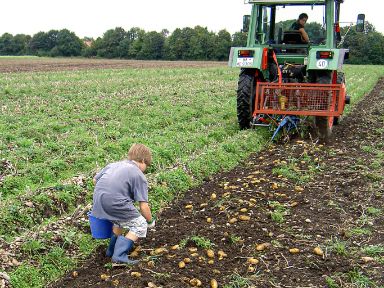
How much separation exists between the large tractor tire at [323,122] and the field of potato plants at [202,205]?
39 cm

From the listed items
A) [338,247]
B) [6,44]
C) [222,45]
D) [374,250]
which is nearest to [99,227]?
[338,247]

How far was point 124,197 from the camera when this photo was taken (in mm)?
4250

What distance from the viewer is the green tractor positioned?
28.9 feet

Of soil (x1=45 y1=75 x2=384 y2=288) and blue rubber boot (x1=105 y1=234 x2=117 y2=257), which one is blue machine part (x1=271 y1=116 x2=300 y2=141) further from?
blue rubber boot (x1=105 y1=234 x2=117 y2=257)

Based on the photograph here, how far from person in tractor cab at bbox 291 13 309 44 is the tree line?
4080 cm

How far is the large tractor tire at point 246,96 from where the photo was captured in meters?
9.42

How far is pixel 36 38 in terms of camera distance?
7200 cm

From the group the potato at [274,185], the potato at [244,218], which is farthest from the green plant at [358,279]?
the potato at [274,185]

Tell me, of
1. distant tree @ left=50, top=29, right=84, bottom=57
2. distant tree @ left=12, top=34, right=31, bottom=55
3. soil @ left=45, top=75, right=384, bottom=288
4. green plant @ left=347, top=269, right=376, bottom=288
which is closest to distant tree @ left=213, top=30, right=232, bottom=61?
distant tree @ left=50, top=29, right=84, bottom=57

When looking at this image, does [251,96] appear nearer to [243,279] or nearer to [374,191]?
[374,191]

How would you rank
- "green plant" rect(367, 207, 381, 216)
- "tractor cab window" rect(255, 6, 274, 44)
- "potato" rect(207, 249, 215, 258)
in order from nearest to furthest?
1. "potato" rect(207, 249, 215, 258)
2. "green plant" rect(367, 207, 381, 216)
3. "tractor cab window" rect(255, 6, 274, 44)

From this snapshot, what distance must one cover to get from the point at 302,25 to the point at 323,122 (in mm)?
2150

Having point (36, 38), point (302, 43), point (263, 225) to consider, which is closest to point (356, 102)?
point (302, 43)

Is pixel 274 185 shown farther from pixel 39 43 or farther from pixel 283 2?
pixel 39 43
